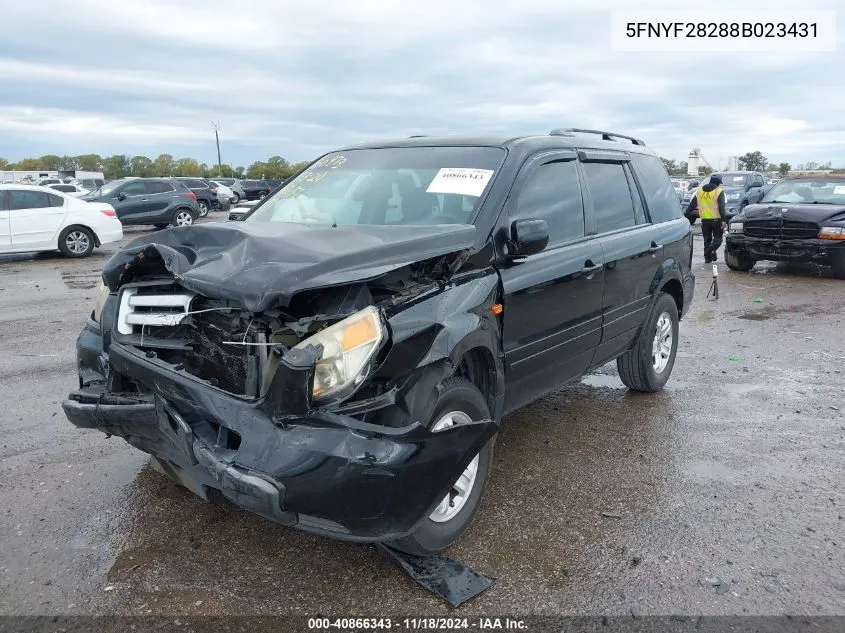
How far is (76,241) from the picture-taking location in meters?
14.4

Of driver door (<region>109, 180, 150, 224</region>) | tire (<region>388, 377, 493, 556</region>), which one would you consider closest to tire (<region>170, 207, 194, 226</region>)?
driver door (<region>109, 180, 150, 224</region>)

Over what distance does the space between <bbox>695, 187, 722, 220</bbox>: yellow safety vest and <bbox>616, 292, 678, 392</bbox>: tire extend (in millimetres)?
8022

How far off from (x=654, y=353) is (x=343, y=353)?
3573 millimetres

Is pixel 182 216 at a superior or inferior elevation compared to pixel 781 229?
superior

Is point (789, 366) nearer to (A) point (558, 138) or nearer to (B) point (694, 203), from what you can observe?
(A) point (558, 138)

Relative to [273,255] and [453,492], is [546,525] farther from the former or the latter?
[273,255]

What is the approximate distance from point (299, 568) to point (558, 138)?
117 inches

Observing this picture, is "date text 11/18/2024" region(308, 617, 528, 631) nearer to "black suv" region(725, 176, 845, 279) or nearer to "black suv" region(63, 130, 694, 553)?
"black suv" region(63, 130, 694, 553)

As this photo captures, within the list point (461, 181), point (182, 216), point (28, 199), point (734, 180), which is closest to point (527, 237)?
point (461, 181)

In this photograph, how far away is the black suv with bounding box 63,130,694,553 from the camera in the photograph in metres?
2.50

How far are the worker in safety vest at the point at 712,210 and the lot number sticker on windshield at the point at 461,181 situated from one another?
9.86 meters

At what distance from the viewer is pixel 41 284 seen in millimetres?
10930

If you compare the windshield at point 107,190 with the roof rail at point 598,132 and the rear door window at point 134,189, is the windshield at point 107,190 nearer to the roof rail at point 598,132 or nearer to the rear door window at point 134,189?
the rear door window at point 134,189

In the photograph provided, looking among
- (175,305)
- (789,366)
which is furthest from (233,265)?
(789,366)
